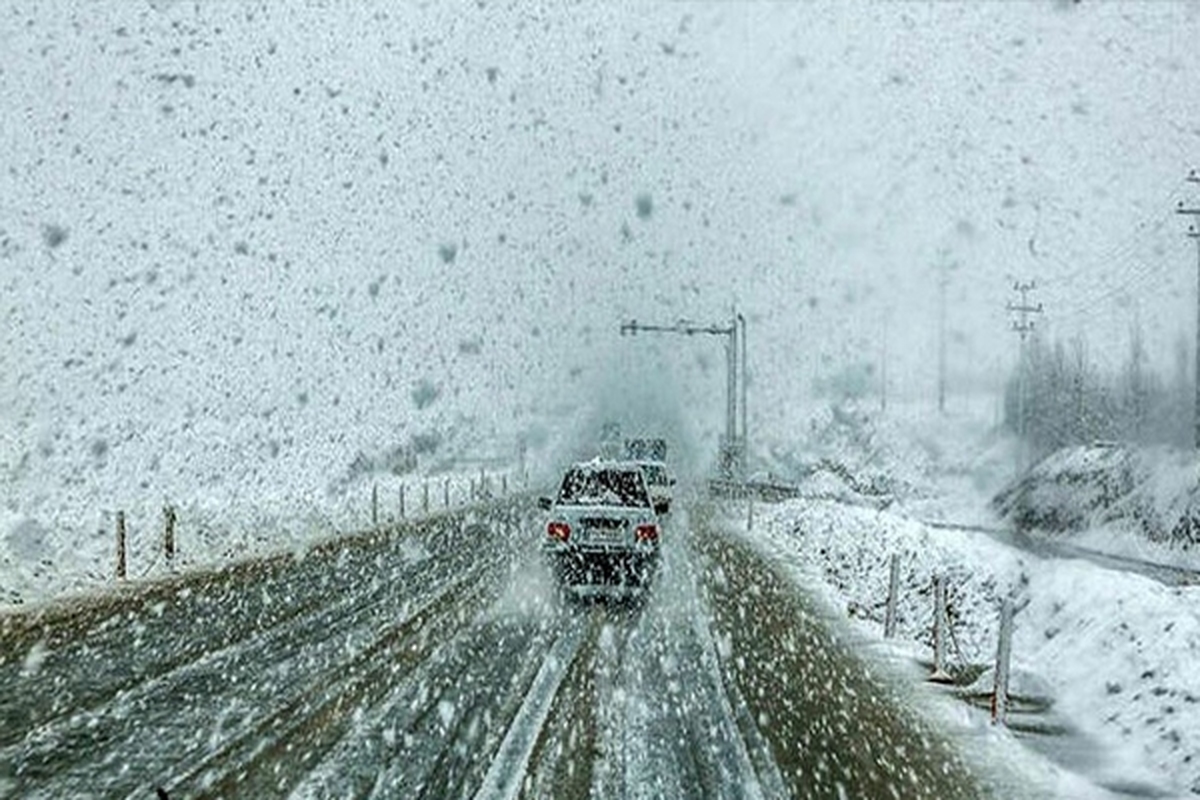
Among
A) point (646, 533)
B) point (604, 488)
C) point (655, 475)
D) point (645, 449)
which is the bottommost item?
point (645, 449)

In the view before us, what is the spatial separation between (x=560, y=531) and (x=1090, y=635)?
750 cm

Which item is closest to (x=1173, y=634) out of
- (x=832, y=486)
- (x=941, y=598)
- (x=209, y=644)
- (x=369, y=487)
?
(x=941, y=598)

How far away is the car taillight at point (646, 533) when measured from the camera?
1678 centimetres

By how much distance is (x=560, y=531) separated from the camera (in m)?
16.8

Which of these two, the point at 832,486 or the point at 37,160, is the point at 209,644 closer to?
the point at 832,486

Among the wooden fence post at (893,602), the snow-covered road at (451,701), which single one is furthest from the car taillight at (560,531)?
the wooden fence post at (893,602)

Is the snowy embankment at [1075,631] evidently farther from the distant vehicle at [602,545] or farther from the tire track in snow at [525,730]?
the tire track in snow at [525,730]

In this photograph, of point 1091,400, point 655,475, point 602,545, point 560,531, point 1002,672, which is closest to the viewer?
point 1002,672

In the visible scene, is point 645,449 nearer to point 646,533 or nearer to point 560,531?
point 646,533

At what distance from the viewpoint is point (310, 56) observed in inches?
4336

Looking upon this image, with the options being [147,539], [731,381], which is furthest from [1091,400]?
[147,539]

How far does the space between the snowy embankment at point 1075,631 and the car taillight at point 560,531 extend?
3953 millimetres

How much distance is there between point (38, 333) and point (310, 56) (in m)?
53.9

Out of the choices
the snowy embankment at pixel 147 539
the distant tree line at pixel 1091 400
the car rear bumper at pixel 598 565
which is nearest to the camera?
the car rear bumper at pixel 598 565
